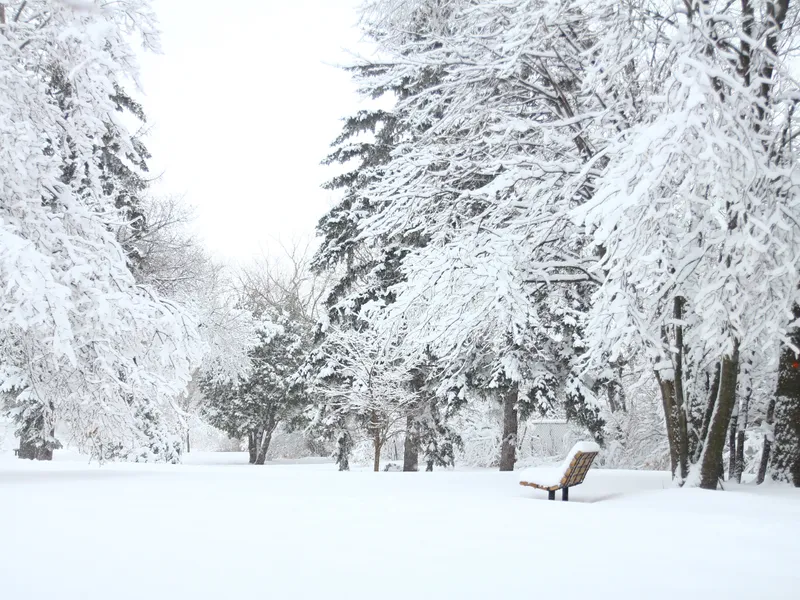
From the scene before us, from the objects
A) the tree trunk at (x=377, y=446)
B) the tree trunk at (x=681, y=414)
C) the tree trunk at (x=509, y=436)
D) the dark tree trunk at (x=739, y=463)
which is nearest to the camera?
the tree trunk at (x=681, y=414)

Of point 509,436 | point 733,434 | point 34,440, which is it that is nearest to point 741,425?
point 733,434

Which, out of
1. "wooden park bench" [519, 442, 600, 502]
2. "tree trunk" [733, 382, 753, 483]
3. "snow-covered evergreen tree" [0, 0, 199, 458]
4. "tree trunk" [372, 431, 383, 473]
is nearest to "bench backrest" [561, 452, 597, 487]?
"wooden park bench" [519, 442, 600, 502]

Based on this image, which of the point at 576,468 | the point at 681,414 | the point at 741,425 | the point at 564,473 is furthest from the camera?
the point at 741,425

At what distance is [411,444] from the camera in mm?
16984

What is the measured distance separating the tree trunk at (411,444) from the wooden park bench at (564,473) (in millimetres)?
9393

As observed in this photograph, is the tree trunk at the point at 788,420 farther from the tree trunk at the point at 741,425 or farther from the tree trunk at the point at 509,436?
the tree trunk at the point at 509,436

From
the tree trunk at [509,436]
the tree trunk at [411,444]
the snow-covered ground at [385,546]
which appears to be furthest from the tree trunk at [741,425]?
the tree trunk at [411,444]

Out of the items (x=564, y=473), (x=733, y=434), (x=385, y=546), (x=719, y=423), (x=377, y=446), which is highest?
(x=719, y=423)

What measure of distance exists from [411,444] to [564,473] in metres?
10.1

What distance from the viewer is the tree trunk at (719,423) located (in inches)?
286

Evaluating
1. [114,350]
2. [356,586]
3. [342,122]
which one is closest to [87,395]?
[114,350]

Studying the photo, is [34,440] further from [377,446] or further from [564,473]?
[564,473]

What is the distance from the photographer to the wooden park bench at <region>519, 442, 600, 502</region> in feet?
23.7

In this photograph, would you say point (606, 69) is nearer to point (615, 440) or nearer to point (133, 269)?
point (133, 269)
